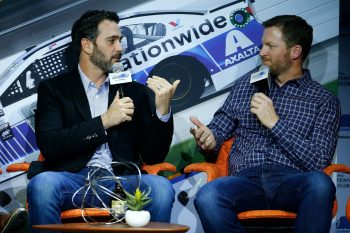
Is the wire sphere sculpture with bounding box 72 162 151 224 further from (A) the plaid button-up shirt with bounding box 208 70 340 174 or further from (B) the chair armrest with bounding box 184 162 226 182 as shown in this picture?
(A) the plaid button-up shirt with bounding box 208 70 340 174

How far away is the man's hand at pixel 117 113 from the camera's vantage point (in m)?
3.46

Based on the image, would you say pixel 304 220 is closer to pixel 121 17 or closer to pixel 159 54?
pixel 159 54

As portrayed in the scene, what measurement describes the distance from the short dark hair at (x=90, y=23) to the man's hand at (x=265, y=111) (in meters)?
1.16

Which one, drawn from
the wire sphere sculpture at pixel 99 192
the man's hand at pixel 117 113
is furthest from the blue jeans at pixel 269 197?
the man's hand at pixel 117 113

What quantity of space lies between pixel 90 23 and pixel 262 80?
120 cm

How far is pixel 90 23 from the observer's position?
3932 mm

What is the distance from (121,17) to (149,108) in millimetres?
823

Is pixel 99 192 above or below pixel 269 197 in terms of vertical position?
above

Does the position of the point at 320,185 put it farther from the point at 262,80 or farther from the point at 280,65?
the point at 280,65

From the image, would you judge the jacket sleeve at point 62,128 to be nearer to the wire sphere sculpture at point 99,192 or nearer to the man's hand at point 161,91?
the wire sphere sculpture at point 99,192

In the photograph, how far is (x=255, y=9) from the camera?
169 inches

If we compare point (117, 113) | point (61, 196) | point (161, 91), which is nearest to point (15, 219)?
point (61, 196)

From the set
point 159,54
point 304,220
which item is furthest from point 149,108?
point 304,220

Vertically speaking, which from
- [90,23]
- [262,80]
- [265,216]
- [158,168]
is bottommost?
[265,216]
